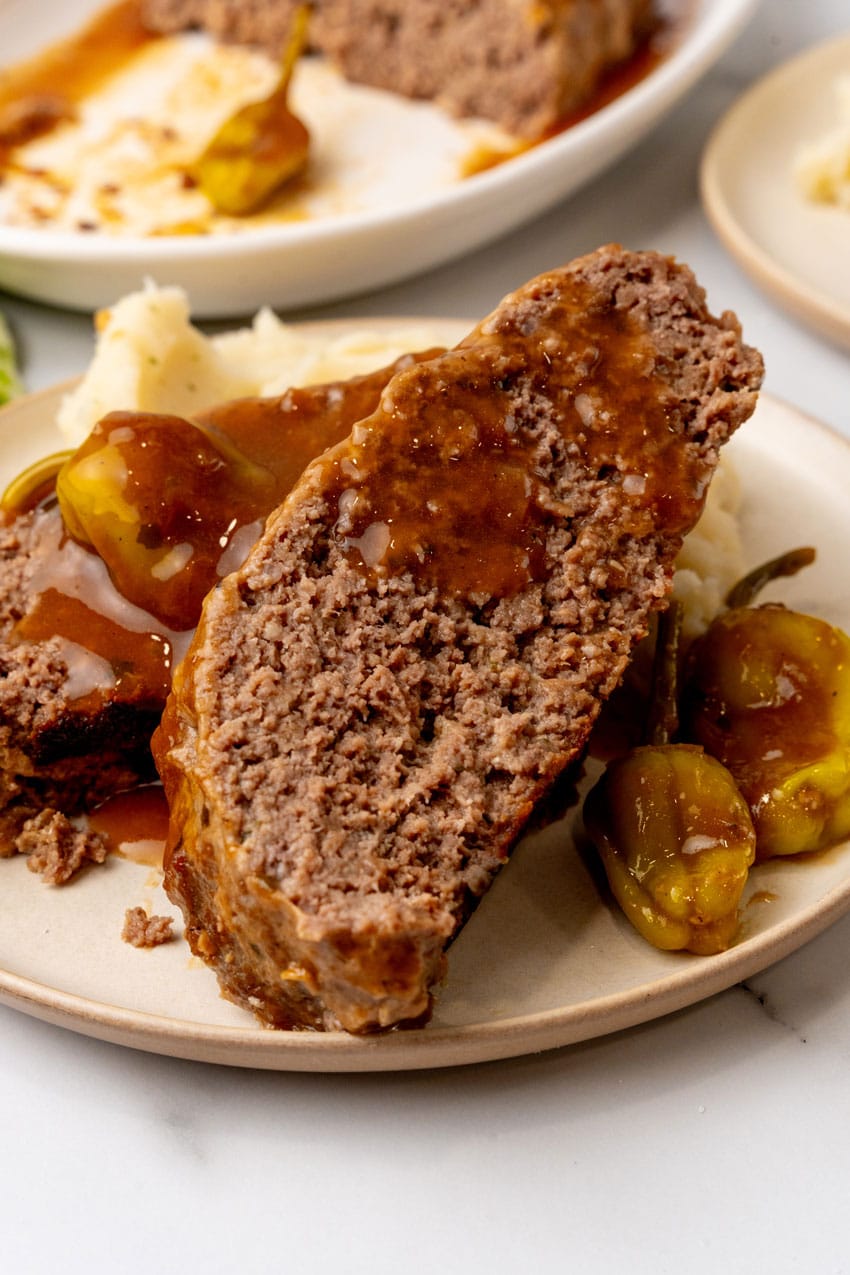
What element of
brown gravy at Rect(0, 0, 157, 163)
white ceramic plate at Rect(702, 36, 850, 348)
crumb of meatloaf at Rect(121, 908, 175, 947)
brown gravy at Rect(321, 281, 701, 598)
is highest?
brown gravy at Rect(321, 281, 701, 598)

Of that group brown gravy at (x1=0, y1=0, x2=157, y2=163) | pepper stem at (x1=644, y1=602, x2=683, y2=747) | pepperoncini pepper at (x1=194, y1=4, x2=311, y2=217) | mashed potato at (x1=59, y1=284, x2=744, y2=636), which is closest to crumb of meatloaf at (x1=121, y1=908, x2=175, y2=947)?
pepper stem at (x1=644, y1=602, x2=683, y2=747)

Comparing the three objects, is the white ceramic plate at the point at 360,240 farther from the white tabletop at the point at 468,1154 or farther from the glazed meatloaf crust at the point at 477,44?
the white tabletop at the point at 468,1154

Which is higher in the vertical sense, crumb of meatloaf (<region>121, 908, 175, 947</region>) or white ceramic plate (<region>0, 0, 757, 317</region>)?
white ceramic plate (<region>0, 0, 757, 317</region>)

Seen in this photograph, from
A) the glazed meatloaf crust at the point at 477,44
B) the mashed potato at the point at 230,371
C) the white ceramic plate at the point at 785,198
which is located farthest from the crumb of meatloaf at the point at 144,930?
the glazed meatloaf crust at the point at 477,44

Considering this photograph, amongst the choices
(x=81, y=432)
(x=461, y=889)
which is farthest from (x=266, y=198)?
(x=461, y=889)

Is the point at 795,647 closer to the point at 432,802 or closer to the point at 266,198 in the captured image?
the point at 432,802

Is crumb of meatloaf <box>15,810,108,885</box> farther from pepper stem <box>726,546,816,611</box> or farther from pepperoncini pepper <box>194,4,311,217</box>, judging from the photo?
pepperoncini pepper <box>194,4,311,217</box>
